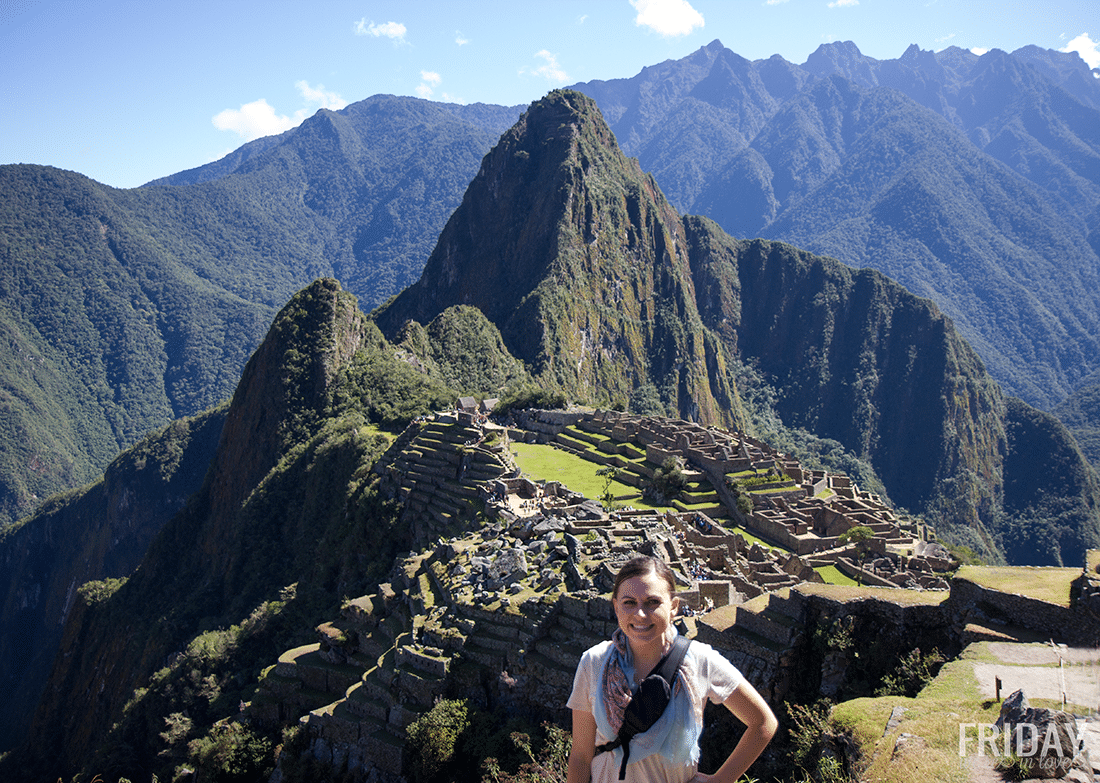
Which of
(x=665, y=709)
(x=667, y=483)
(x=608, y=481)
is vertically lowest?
(x=667, y=483)

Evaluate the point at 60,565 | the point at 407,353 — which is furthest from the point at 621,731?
the point at 60,565

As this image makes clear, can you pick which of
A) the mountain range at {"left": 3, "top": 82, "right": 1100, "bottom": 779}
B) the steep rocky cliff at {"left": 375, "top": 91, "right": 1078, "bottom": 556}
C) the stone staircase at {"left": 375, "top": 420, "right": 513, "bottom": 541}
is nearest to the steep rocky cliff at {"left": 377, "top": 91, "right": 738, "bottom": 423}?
the steep rocky cliff at {"left": 375, "top": 91, "right": 1078, "bottom": 556}

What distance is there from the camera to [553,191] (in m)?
166

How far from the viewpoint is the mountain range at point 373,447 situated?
1799 inches

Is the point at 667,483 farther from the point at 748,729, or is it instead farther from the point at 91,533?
the point at 91,533

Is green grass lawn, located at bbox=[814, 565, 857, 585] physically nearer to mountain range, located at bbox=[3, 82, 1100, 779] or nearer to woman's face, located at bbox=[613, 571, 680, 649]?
mountain range, located at bbox=[3, 82, 1100, 779]

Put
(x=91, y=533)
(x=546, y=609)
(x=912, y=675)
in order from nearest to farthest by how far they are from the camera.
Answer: (x=912, y=675) → (x=546, y=609) → (x=91, y=533)

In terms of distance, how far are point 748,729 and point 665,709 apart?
593 millimetres

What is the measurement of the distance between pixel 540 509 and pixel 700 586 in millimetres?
11413

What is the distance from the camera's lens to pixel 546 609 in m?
19.7

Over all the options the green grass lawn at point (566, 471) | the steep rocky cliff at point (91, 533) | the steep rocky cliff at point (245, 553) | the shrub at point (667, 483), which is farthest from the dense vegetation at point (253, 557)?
the steep rocky cliff at point (91, 533)

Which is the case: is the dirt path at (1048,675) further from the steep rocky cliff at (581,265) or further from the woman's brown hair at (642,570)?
the steep rocky cliff at (581,265)

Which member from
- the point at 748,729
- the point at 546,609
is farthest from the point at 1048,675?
the point at 546,609

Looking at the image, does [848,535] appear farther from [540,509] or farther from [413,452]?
[413,452]
